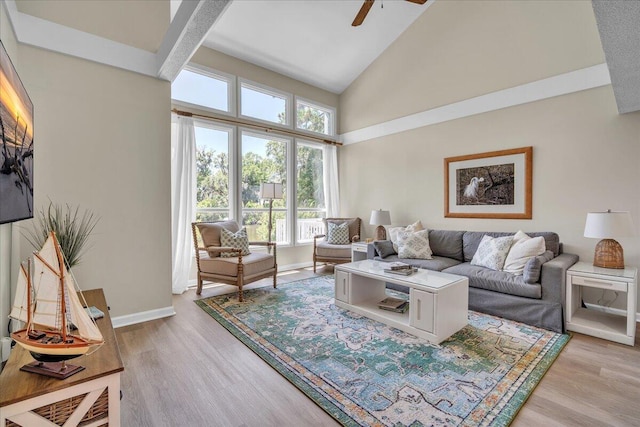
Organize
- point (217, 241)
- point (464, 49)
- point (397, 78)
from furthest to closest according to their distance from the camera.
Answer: point (397, 78), point (464, 49), point (217, 241)

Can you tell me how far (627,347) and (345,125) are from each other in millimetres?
5062

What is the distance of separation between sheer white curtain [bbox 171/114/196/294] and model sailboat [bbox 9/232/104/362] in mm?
2859

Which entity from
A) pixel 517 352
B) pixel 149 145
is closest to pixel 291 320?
pixel 517 352

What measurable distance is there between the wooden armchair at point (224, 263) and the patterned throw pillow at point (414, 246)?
180 cm

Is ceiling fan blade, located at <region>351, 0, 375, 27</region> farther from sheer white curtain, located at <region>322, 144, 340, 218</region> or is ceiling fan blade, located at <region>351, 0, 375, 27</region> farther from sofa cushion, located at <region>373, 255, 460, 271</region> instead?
sofa cushion, located at <region>373, 255, 460, 271</region>

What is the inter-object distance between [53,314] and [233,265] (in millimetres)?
2394

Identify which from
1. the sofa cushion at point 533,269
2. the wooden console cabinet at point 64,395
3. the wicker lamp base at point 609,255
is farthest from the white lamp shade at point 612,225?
the wooden console cabinet at point 64,395

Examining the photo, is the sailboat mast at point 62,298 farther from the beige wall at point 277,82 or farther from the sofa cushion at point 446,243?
the sofa cushion at point 446,243

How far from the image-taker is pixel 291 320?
2988 millimetres

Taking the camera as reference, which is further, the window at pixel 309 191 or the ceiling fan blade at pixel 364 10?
the window at pixel 309 191

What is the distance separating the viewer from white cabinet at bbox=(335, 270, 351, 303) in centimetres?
323

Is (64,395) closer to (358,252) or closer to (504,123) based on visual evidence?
(358,252)

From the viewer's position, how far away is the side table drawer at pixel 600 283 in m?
2.53

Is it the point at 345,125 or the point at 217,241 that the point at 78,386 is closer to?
A: the point at 217,241
